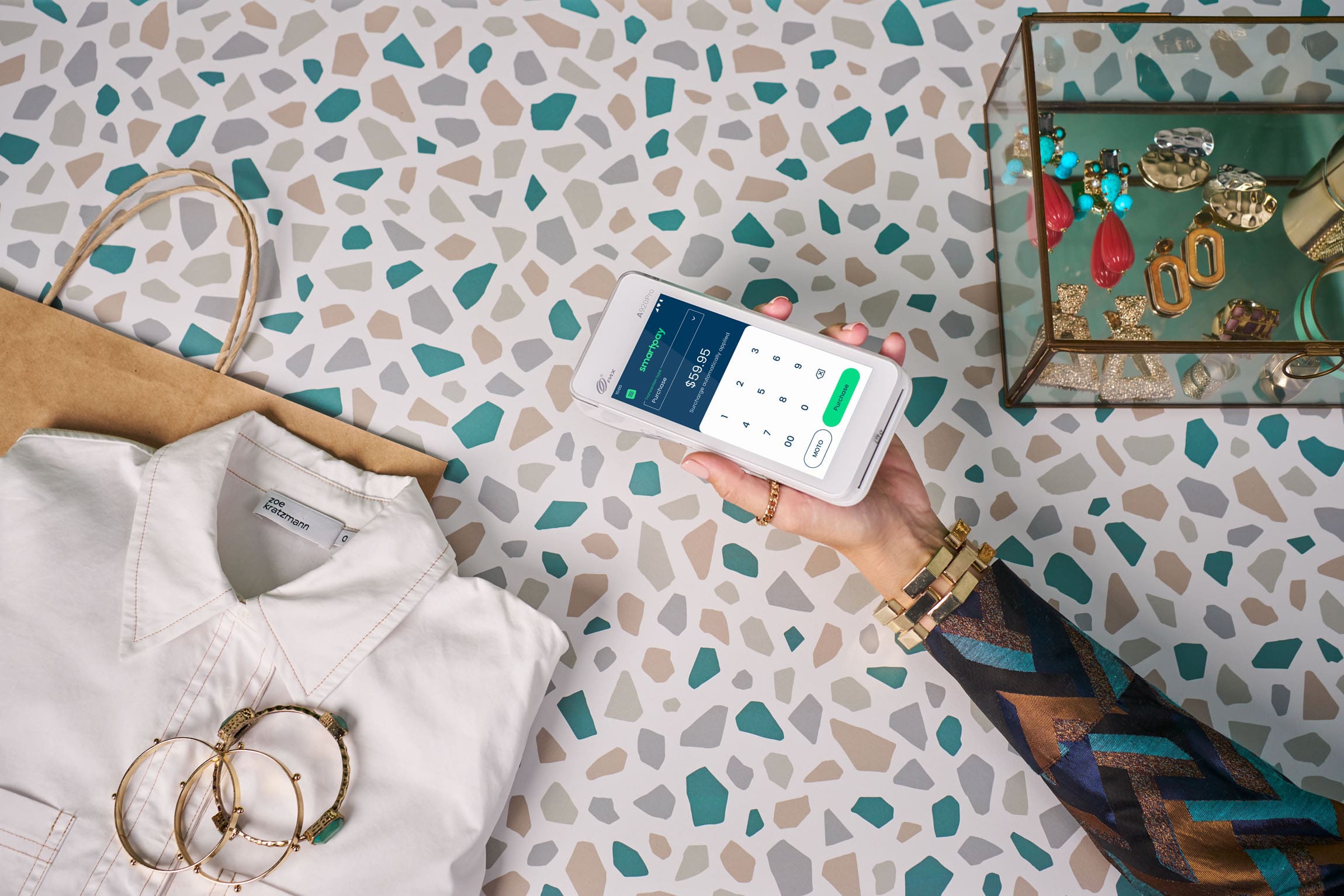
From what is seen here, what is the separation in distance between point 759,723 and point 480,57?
72 cm

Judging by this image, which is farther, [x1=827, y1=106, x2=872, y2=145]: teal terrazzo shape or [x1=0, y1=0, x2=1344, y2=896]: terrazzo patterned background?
[x1=827, y1=106, x2=872, y2=145]: teal terrazzo shape

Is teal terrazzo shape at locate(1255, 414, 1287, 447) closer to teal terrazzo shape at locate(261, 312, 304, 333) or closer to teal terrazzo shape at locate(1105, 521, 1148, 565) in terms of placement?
teal terrazzo shape at locate(1105, 521, 1148, 565)

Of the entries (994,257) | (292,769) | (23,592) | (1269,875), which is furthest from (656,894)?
(994,257)

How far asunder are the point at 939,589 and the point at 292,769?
51 centimetres

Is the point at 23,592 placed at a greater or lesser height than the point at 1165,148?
lesser

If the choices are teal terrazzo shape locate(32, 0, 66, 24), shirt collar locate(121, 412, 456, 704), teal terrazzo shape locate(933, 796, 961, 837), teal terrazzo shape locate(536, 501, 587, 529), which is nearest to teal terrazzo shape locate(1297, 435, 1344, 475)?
teal terrazzo shape locate(933, 796, 961, 837)

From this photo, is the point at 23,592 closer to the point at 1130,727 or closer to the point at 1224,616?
the point at 1130,727

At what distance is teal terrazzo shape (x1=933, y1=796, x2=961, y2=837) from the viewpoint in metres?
0.65

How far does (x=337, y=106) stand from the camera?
2.63 ft

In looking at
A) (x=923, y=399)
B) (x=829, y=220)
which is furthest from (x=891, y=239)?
(x=923, y=399)

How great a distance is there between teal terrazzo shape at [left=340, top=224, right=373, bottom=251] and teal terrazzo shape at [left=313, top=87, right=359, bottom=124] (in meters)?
0.13

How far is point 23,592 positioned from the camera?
1.89ft

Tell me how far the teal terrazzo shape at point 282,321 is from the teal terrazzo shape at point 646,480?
0.37m

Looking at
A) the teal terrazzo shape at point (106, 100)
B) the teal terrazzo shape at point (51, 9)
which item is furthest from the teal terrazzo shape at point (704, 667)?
the teal terrazzo shape at point (51, 9)
